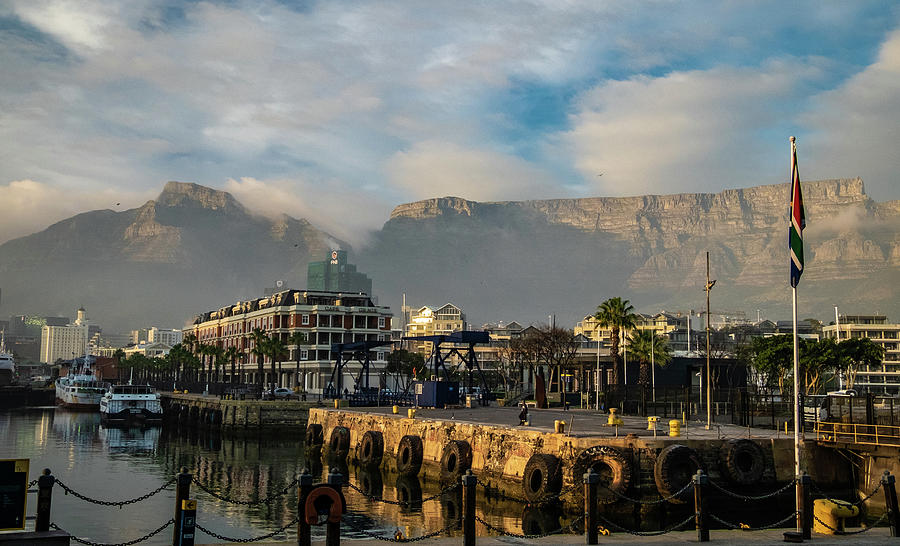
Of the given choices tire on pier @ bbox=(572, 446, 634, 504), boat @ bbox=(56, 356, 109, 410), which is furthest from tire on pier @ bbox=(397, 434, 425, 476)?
boat @ bbox=(56, 356, 109, 410)

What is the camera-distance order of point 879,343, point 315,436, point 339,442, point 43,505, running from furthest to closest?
point 879,343, point 315,436, point 339,442, point 43,505

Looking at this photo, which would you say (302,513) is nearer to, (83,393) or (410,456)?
(410,456)

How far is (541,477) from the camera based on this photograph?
116 feet

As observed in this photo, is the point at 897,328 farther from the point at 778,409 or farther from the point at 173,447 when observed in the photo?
the point at 173,447

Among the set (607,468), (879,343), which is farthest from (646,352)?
(879,343)

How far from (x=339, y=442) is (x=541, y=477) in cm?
2758

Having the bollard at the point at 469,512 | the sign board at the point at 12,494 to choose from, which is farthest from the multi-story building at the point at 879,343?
the sign board at the point at 12,494

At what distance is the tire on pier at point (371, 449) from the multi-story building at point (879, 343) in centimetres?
15430

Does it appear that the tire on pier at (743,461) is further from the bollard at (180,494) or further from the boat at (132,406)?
the boat at (132,406)

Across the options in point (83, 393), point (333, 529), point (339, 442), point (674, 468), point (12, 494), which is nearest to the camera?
point (12, 494)

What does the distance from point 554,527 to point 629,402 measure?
3198cm

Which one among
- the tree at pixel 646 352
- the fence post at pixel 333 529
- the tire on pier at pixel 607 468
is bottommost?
the tire on pier at pixel 607 468

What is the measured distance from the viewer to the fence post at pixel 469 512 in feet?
58.7

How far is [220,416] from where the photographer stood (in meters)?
89.9
